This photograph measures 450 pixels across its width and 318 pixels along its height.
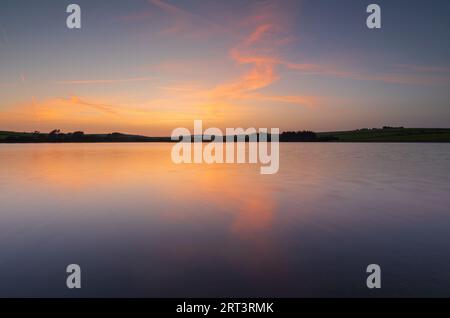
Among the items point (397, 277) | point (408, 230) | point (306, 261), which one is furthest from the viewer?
point (408, 230)

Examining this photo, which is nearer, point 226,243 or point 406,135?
point 226,243

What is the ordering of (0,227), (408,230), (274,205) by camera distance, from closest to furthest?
(408,230), (0,227), (274,205)

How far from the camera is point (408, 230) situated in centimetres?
1116

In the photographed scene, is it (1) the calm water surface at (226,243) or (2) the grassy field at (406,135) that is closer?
(1) the calm water surface at (226,243)

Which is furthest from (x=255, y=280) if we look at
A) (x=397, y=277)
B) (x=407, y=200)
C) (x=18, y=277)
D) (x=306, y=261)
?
(x=407, y=200)

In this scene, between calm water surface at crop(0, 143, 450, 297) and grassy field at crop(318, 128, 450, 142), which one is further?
grassy field at crop(318, 128, 450, 142)

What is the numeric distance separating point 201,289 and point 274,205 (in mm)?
9867

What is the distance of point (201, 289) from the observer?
670 centimetres

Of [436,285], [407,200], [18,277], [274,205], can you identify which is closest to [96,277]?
[18,277]
